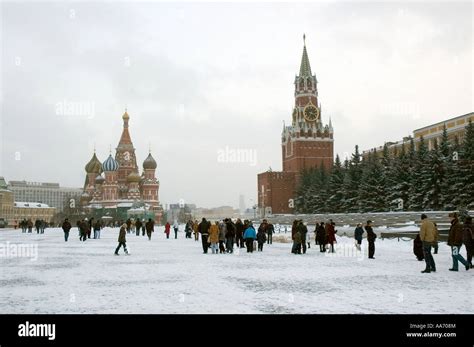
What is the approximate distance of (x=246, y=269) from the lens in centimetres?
1345

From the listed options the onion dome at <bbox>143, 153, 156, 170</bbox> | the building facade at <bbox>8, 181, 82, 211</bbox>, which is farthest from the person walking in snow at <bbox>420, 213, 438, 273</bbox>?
the building facade at <bbox>8, 181, 82, 211</bbox>

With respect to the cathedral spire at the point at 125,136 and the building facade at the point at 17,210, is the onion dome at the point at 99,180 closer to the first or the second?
the cathedral spire at the point at 125,136

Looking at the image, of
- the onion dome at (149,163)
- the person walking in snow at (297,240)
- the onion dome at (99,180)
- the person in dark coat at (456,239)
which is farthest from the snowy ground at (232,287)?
the onion dome at (99,180)

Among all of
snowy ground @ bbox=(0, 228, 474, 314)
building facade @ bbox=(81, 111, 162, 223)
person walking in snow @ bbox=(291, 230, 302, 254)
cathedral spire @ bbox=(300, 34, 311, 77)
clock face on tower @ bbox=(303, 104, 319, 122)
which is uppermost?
cathedral spire @ bbox=(300, 34, 311, 77)

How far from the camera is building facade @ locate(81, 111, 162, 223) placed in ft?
310

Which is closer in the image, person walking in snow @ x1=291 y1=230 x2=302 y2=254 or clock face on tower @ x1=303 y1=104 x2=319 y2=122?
person walking in snow @ x1=291 y1=230 x2=302 y2=254

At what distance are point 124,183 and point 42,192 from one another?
97585 mm

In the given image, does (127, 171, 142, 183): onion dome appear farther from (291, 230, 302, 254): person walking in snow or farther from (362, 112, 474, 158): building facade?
(291, 230, 302, 254): person walking in snow

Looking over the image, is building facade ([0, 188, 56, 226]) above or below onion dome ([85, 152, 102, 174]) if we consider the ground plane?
below

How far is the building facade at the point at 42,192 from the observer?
17512 cm

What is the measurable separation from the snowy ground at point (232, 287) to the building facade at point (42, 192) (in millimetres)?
168063

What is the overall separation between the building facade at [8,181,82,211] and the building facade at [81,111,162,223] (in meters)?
78.8

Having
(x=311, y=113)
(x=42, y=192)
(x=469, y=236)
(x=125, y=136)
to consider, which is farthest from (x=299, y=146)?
(x=42, y=192)
